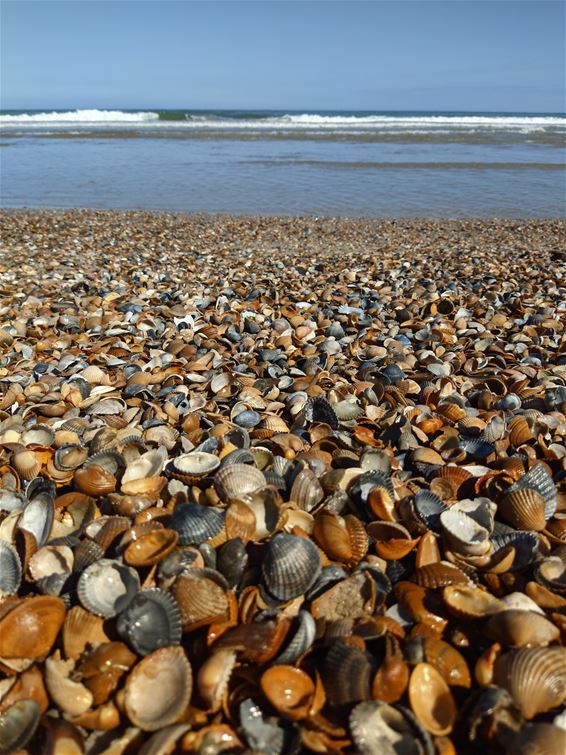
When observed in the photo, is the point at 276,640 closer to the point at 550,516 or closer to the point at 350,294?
the point at 550,516

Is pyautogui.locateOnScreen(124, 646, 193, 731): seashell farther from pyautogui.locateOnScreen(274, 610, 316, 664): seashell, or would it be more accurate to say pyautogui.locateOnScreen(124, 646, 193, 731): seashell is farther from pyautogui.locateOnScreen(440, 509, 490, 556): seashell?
pyautogui.locateOnScreen(440, 509, 490, 556): seashell

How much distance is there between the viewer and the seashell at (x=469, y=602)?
2.19m

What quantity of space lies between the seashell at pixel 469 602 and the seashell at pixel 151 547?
117 cm

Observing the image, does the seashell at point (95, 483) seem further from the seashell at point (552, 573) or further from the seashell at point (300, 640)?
the seashell at point (552, 573)

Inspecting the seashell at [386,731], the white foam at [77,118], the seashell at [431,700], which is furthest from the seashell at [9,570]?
the white foam at [77,118]

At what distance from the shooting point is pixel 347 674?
194cm

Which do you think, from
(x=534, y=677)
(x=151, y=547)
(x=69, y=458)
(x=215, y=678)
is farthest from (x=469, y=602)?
(x=69, y=458)

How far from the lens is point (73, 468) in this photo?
10.8 ft

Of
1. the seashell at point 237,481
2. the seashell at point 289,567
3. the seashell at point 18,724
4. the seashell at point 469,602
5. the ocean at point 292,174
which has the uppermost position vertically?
the ocean at point 292,174

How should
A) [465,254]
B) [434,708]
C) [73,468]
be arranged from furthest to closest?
[465,254], [73,468], [434,708]

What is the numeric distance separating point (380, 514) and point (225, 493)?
2.55 ft

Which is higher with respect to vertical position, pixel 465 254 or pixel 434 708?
pixel 465 254

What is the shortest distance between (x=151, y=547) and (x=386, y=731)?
46.2 inches

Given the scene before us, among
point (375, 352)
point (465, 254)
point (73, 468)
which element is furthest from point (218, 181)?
point (73, 468)
